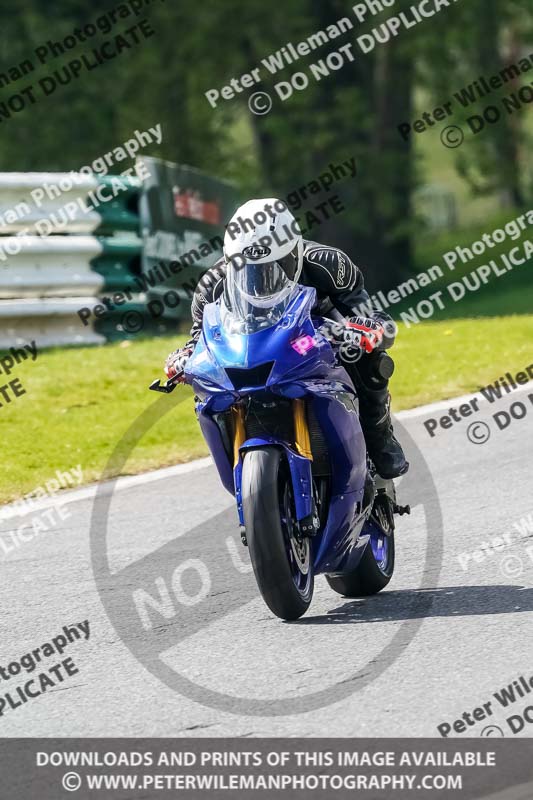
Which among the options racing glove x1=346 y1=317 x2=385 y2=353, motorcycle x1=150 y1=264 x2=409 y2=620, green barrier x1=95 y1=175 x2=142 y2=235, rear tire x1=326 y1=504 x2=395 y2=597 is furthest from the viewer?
green barrier x1=95 y1=175 x2=142 y2=235

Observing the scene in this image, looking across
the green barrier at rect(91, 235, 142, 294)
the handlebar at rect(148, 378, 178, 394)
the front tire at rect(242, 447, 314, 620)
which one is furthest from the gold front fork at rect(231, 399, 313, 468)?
the green barrier at rect(91, 235, 142, 294)

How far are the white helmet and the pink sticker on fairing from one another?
1.01 ft

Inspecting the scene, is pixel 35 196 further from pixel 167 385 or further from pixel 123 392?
pixel 167 385

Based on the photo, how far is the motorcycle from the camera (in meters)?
5.44

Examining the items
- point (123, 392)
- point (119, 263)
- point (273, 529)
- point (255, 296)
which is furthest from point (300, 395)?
point (119, 263)

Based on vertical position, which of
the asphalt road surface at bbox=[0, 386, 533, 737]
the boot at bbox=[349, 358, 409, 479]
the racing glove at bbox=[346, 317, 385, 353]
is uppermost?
the racing glove at bbox=[346, 317, 385, 353]

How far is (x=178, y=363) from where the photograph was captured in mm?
6039

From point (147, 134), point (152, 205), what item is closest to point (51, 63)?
point (147, 134)

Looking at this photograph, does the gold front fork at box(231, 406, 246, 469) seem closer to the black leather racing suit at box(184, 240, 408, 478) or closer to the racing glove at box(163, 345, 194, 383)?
the racing glove at box(163, 345, 194, 383)

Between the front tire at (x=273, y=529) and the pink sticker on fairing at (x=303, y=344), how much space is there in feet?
1.30

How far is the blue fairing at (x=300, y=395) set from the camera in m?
5.52

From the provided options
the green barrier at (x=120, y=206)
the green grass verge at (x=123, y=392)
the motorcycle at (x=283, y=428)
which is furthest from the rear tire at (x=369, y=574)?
the green barrier at (x=120, y=206)

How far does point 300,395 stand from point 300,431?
164 mm

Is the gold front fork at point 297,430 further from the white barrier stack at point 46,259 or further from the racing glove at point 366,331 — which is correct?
the white barrier stack at point 46,259
